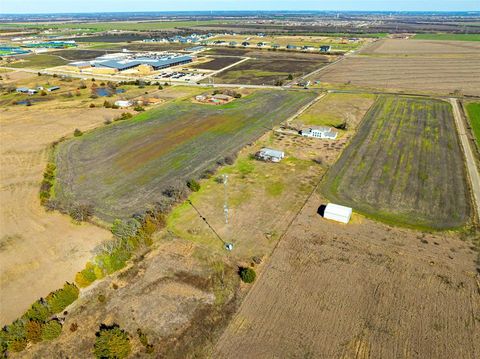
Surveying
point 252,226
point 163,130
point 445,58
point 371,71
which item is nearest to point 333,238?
point 252,226

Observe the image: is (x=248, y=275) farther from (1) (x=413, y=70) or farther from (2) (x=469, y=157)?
(1) (x=413, y=70)

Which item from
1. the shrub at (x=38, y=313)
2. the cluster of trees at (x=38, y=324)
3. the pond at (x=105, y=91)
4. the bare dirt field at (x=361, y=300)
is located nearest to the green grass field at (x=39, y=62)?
the pond at (x=105, y=91)

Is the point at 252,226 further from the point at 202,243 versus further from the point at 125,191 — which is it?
the point at 125,191

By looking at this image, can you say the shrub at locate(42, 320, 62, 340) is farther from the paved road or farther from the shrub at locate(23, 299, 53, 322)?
the paved road

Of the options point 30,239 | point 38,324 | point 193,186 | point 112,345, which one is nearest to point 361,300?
point 112,345

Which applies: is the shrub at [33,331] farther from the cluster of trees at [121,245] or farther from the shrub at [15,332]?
the cluster of trees at [121,245]

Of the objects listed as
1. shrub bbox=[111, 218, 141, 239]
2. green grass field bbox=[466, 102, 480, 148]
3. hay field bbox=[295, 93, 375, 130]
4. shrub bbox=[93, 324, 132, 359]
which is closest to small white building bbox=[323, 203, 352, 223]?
shrub bbox=[111, 218, 141, 239]
